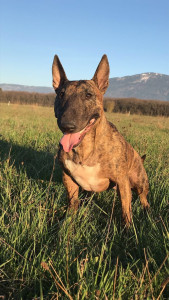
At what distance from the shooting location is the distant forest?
29756mm

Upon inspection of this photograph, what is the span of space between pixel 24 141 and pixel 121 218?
3.94 metres

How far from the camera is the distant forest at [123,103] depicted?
2976 cm

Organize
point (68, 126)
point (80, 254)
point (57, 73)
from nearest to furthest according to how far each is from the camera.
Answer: point (80, 254), point (68, 126), point (57, 73)

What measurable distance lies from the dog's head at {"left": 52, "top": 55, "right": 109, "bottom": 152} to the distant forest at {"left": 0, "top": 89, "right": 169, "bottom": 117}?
2395cm

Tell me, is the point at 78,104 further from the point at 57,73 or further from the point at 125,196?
the point at 125,196

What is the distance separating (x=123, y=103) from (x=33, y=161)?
32.4 m

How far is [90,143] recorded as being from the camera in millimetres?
2758

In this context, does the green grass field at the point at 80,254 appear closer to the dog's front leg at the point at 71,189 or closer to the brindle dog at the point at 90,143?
the dog's front leg at the point at 71,189

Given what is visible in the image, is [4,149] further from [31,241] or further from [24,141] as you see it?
[31,241]

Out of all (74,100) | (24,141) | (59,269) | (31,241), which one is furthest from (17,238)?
(24,141)

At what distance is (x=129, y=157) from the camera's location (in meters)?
3.13

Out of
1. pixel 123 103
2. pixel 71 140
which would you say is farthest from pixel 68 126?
pixel 123 103

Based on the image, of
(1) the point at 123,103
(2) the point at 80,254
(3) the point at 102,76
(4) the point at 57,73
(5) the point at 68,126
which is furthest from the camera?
(1) the point at 123,103

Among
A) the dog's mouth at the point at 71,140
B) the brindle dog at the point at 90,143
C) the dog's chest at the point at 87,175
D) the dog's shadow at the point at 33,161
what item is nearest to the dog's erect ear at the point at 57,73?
the brindle dog at the point at 90,143
